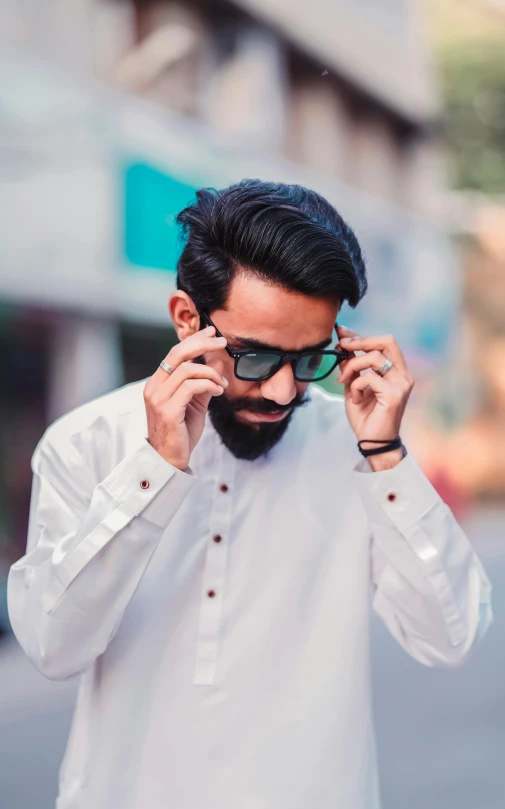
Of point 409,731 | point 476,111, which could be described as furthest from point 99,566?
point 476,111

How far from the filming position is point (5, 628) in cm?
767

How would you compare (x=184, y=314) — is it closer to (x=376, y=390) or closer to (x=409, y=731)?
(x=376, y=390)

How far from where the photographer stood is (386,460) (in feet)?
6.10

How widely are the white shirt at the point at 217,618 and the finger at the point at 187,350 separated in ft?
0.38

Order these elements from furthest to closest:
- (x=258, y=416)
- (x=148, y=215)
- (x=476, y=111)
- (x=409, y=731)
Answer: (x=476, y=111) → (x=148, y=215) → (x=409, y=731) → (x=258, y=416)

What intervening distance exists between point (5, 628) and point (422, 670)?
3.17 meters

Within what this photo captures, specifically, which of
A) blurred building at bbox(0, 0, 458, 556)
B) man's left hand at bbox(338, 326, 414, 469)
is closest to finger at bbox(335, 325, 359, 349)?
man's left hand at bbox(338, 326, 414, 469)

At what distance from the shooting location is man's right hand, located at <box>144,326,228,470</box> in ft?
5.56

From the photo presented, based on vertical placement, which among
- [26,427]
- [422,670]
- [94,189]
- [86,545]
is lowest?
[422,670]

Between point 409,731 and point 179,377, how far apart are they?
4768mm

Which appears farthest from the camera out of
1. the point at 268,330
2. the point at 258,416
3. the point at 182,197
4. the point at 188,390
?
the point at 182,197

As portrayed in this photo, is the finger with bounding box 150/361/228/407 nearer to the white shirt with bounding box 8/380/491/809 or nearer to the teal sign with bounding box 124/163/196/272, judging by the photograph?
the white shirt with bounding box 8/380/491/809

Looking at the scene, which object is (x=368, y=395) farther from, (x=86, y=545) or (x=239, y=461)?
(x=86, y=545)

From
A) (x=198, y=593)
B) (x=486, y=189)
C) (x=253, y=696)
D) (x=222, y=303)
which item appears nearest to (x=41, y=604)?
(x=198, y=593)
